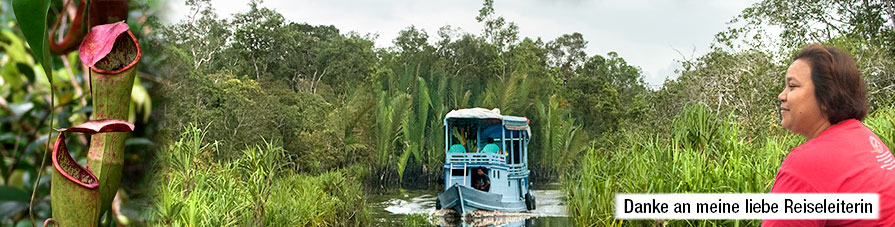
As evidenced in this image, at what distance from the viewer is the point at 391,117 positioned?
903 centimetres

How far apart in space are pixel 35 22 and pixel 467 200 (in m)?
6.09

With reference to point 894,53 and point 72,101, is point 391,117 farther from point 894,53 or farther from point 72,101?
point 72,101

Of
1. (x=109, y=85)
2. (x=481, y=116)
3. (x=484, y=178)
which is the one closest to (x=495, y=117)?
(x=481, y=116)

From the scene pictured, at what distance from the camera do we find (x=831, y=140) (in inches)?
26.7

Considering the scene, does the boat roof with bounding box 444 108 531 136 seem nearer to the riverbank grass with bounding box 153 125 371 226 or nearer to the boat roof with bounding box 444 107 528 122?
the boat roof with bounding box 444 107 528 122

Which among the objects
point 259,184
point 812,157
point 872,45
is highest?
point 872,45

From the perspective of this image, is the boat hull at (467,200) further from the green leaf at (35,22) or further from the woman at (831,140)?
the green leaf at (35,22)

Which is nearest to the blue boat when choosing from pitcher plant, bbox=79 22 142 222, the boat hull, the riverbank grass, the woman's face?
the boat hull

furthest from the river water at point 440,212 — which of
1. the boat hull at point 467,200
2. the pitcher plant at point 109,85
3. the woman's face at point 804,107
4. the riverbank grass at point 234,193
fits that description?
the pitcher plant at point 109,85

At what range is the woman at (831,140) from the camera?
651 millimetres

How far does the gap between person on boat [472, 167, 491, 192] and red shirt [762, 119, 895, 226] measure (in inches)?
231

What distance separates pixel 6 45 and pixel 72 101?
0.22 ft

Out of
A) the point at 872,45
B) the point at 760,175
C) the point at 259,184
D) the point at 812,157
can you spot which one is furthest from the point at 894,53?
the point at 812,157

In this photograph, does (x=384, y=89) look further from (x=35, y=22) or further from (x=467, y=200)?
(x=35, y=22)
